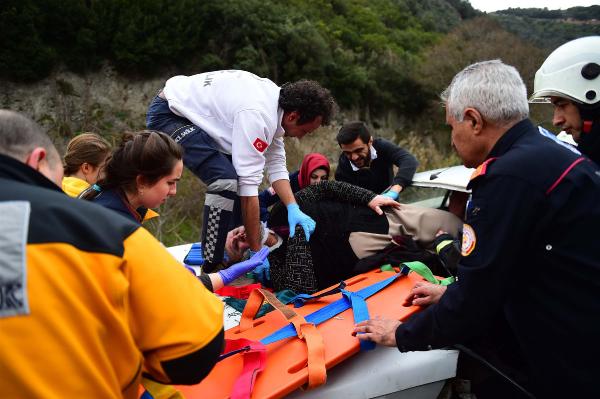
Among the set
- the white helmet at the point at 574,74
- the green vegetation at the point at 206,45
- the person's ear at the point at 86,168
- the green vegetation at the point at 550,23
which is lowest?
the person's ear at the point at 86,168

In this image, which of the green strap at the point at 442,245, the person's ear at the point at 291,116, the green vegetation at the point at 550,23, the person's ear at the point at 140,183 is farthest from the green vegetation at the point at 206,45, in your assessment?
the green strap at the point at 442,245

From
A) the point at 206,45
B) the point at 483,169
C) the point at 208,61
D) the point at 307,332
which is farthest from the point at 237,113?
the point at 206,45

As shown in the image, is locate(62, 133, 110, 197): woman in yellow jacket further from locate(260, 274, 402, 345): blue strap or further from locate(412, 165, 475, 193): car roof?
locate(412, 165, 475, 193): car roof

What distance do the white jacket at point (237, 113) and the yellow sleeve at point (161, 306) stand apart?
181cm

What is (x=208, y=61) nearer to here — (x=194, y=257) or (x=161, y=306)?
(x=194, y=257)

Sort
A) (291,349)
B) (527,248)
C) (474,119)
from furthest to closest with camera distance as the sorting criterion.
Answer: (291,349)
(474,119)
(527,248)

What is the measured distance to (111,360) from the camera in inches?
39.0

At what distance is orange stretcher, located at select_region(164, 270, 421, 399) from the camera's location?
1.52 m

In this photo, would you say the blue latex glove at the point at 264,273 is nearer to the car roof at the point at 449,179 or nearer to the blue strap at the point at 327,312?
the blue strap at the point at 327,312

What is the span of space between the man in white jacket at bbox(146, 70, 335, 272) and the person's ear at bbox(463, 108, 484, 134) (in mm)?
1329

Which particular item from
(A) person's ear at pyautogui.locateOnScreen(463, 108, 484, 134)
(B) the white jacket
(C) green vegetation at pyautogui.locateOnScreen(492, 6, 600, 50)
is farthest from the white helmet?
(C) green vegetation at pyautogui.locateOnScreen(492, 6, 600, 50)

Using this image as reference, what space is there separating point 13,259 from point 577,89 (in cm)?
255

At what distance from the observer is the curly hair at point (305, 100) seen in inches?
111

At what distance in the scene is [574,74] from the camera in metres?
2.36
